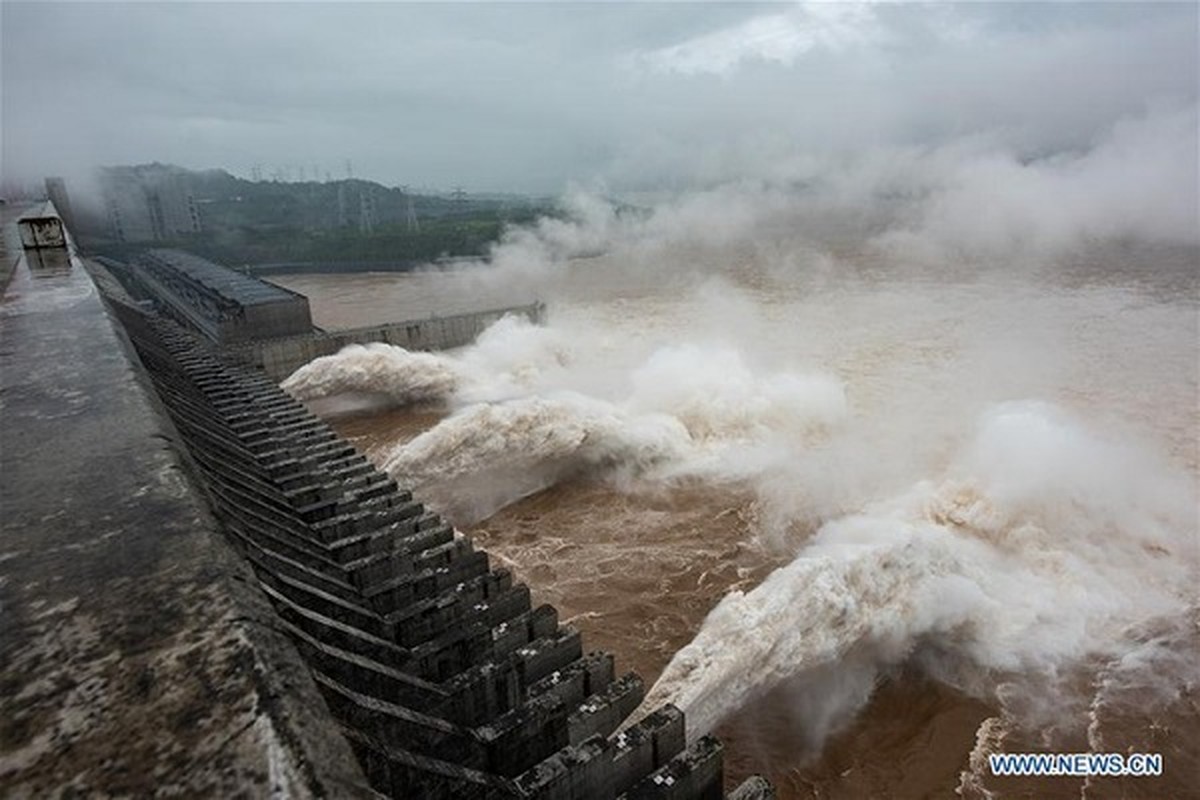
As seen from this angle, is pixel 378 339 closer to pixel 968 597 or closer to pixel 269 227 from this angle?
pixel 968 597

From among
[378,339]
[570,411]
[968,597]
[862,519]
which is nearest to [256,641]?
[968,597]

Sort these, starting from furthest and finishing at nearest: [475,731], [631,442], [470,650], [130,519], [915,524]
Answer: [631,442]
[915,524]
[470,650]
[130,519]
[475,731]

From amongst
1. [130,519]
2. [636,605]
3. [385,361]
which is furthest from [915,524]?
[385,361]

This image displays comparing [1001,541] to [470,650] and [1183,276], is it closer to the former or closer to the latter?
[470,650]

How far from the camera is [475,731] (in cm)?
350

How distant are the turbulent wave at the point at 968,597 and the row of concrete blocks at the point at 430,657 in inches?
191

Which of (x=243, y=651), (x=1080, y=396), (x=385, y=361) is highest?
(x=243, y=651)

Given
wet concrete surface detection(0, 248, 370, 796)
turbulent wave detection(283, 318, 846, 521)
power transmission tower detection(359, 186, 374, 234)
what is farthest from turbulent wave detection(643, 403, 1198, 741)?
power transmission tower detection(359, 186, 374, 234)

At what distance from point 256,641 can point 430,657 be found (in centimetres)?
171

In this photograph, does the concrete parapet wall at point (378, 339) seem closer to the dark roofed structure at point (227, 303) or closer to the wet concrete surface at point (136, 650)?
the dark roofed structure at point (227, 303)

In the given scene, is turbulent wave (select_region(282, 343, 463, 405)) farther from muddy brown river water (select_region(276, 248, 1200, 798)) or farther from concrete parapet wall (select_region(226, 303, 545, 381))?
concrete parapet wall (select_region(226, 303, 545, 381))

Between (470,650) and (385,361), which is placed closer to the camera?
(470,650)

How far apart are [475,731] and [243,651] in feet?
4.29

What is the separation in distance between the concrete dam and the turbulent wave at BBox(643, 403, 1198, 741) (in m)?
5.19
